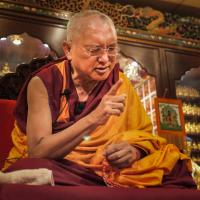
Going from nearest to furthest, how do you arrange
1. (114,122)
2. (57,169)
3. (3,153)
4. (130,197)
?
1. (130,197)
2. (57,169)
3. (114,122)
4. (3,153)

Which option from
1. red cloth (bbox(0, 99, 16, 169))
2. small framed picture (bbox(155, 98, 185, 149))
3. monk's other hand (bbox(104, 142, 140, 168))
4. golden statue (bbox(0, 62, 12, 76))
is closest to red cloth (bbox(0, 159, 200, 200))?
monk's other hand (bbox(104, 142, 140, 168))

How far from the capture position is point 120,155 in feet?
3.86

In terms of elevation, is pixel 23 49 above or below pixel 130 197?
above

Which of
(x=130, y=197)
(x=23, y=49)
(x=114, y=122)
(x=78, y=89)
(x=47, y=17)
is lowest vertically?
(x=130, y=197)

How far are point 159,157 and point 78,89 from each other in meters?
0.41

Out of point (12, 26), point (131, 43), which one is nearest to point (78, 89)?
point (12, 26)

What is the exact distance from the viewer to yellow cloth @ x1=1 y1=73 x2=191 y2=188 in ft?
3.93

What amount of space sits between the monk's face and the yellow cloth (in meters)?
0.19

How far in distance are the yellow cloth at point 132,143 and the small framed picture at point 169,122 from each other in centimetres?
103

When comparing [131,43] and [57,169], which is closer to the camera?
[57,169]

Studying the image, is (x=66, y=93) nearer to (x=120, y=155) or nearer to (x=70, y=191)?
Result: (x=120, y=155)

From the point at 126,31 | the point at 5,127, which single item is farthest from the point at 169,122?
the point at 5,127

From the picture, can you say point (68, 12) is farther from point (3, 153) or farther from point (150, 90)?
point (3, 153)

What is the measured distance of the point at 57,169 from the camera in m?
1.06
